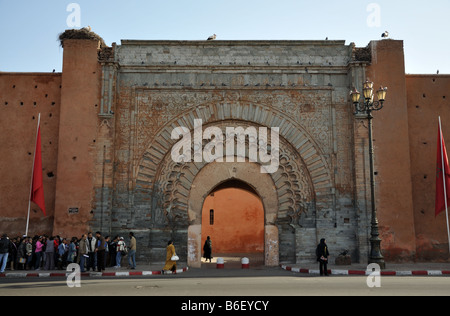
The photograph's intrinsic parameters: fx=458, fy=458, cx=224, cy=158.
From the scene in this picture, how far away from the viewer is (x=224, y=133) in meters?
13.3

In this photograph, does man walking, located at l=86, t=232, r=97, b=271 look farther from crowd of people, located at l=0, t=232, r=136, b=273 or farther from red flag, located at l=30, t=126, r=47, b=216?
red flag, located at l=30, t=126, r=47, b=216

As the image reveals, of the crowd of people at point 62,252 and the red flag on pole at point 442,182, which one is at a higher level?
the red flag on pole at point 442,182

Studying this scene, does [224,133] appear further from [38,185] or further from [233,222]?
[233,222]

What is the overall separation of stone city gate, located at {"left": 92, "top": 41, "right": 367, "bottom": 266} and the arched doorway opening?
396 inches

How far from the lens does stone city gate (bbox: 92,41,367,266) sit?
1277 cm

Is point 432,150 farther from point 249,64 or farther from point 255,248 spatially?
point 255,248

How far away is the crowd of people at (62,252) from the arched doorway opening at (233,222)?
36.8 feet

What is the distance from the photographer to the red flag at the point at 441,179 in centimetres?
1252

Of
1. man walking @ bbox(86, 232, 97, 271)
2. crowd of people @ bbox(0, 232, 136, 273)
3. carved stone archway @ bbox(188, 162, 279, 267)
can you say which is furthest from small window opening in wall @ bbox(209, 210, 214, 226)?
man walking @ bbox(86, 232, 97, 271)

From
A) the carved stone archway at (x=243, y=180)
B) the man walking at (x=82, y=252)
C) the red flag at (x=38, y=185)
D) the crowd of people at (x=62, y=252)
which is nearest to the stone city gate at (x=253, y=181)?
the carved stone archway at (x=243, y=180)

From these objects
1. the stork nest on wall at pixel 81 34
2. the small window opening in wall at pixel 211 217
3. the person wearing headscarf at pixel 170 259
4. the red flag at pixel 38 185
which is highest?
the stork nest on wall at pixel 81 34

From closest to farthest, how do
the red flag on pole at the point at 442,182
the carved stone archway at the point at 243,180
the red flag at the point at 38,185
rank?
the red flag on pole at the point at 442,182, the red flag at the point at 38,185, the carved stone archway at the point at 243,180

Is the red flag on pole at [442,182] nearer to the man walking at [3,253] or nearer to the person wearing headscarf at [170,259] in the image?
the person wearing headscarf at [170,259]

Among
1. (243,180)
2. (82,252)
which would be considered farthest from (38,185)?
(243,180)
